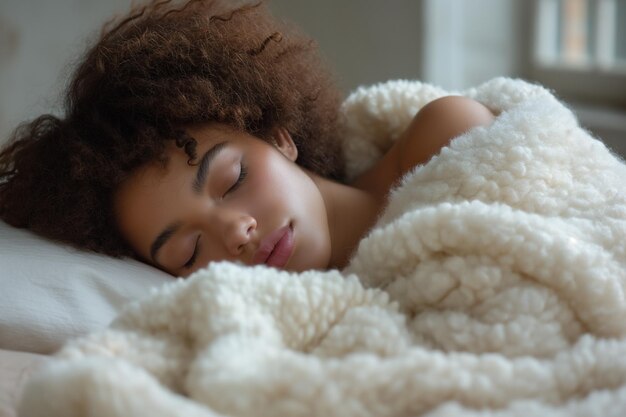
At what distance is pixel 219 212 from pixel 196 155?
9 cm

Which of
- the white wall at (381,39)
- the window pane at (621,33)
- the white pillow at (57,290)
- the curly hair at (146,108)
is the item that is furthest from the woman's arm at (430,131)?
the window pane at (621,33)


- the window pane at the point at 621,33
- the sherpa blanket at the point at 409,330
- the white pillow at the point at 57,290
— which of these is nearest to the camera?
the sherpa blanket at the point at 409,330

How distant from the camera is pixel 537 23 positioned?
2217mm

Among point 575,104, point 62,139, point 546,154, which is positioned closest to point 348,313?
point 546,154

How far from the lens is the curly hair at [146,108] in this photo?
3.46ft

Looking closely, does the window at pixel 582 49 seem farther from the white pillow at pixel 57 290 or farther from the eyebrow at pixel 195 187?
the white pillow at pixel 57 290

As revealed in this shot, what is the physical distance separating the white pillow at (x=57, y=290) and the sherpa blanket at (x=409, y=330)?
0.24 metres

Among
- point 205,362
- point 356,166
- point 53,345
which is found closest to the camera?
point 205,362

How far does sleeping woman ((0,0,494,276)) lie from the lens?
1.01m

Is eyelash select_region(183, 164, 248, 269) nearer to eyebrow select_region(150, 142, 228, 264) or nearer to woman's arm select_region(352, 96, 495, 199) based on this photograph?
eyebrow select_region(150, 142, 228, 264)

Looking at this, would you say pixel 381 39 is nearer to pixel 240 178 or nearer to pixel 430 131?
pixel 430 131

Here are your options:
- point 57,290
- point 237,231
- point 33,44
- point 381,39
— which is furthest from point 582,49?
point 57,290

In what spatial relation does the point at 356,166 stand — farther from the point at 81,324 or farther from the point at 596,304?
the point at 596,304

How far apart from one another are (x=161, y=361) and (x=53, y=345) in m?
0.30
